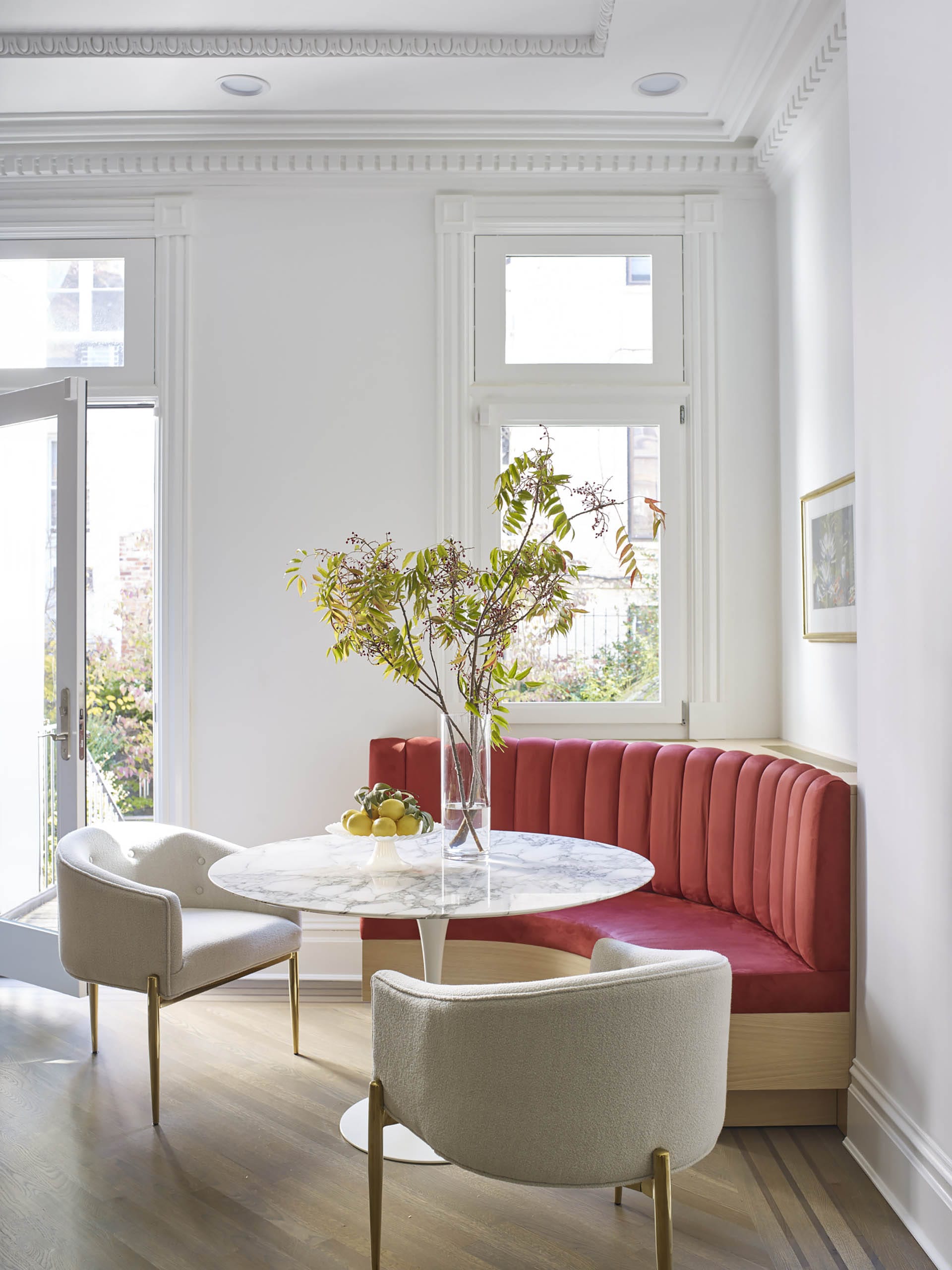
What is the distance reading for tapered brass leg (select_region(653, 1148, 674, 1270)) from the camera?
1582 millimetres

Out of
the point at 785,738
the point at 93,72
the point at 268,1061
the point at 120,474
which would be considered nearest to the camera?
the point at 268,1061

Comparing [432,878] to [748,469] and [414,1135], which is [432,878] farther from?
[748,469]

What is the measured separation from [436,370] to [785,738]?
6.54 ft

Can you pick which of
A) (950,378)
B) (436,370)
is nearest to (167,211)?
(436,370)

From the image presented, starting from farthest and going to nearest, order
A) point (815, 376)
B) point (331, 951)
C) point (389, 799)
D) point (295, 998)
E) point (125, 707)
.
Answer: point (125, 707), point (331, 951), point (815, 376), point (295, 998), point (389, 799)

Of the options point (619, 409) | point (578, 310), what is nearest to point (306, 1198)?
point (619, 409)

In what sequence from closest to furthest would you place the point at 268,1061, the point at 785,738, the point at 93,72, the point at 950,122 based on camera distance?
the point at 950,122 → the point at 268,1061 → the point at 93,72 → the point at 785,738

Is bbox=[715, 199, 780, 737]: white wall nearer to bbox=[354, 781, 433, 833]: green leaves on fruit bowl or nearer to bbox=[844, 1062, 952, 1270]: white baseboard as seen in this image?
bbox=[844, 1062, 952, 1270]: white baseboard

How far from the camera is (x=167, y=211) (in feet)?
12.8

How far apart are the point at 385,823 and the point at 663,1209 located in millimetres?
1055

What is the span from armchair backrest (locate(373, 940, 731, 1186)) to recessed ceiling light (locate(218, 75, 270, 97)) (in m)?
3.17

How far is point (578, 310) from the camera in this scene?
12.8 feet

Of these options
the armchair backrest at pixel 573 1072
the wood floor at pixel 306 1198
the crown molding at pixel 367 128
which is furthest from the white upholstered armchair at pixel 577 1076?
the crown molding at pixel 367 128

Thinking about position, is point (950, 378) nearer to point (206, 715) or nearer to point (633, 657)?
point (633, 657)
